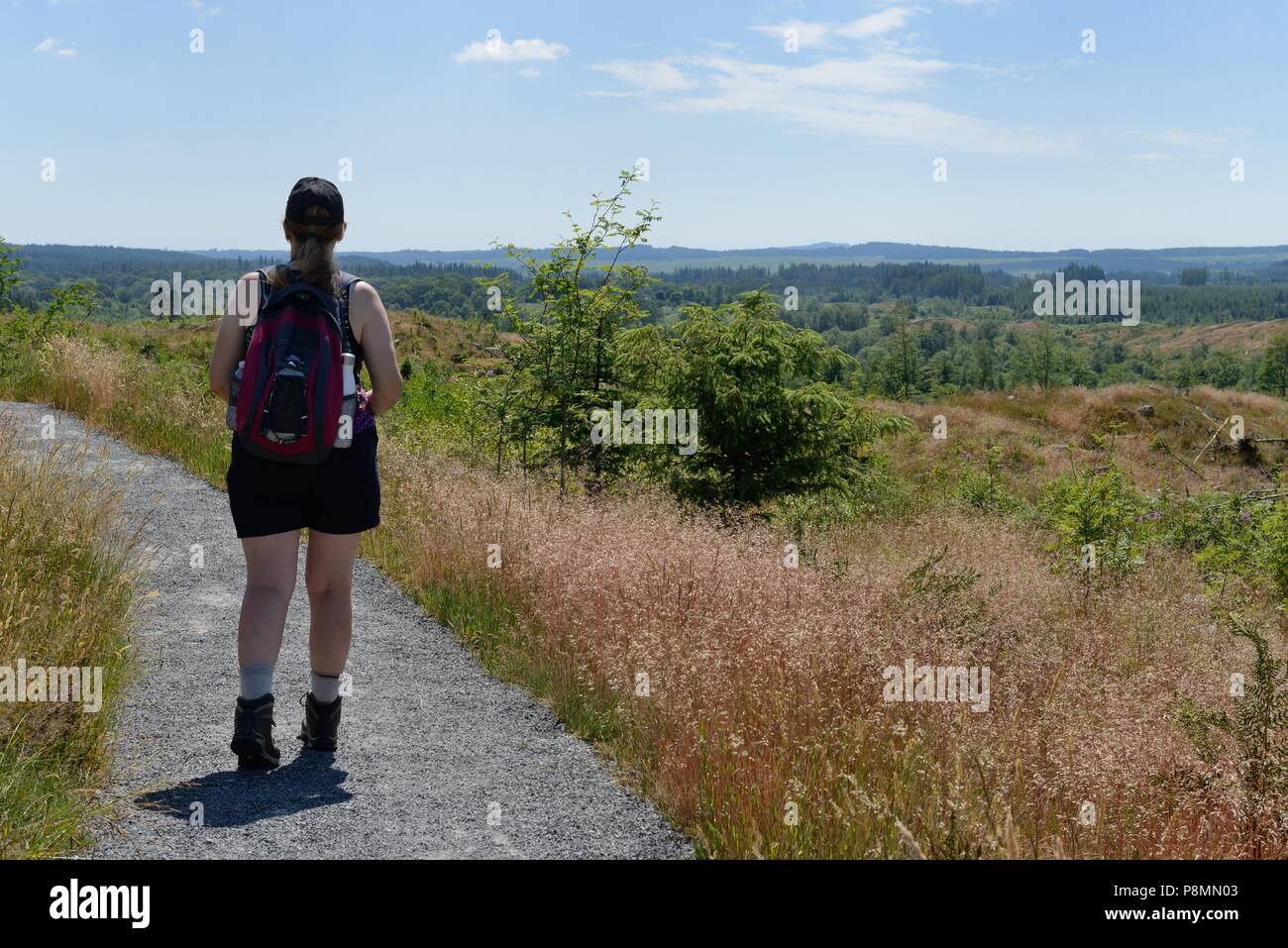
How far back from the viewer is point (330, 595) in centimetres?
383

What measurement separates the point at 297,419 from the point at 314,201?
78 cm

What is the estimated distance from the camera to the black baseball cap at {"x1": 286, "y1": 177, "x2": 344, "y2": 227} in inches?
137

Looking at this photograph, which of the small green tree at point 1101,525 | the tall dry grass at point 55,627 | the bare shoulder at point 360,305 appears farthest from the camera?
the small green tree at point 1101,525

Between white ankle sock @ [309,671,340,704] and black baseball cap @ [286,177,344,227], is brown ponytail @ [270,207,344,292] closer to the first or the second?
black baseball cap @ [286,177,344,227]

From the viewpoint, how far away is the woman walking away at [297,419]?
11.0 feet

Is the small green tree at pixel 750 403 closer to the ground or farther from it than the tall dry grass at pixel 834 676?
farther from it

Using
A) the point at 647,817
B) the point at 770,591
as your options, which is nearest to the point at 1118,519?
the point at 770,591

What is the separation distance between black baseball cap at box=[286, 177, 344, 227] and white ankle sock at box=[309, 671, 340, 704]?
174cm

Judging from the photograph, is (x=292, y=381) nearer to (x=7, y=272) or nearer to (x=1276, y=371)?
(x=7, y=272)

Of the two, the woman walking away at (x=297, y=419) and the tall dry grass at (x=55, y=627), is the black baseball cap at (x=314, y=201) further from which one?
the tall dry grass at (x=55, y=627)

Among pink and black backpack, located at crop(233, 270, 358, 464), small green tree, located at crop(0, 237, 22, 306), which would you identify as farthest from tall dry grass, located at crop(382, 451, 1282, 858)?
small green tree, located at crop(0, 237, 22, 306)

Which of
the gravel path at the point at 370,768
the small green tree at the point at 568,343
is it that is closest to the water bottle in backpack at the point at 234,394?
the gravel path at the point at 370,768

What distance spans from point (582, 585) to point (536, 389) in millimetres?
4601

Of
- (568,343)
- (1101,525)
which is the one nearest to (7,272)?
(568,343)
